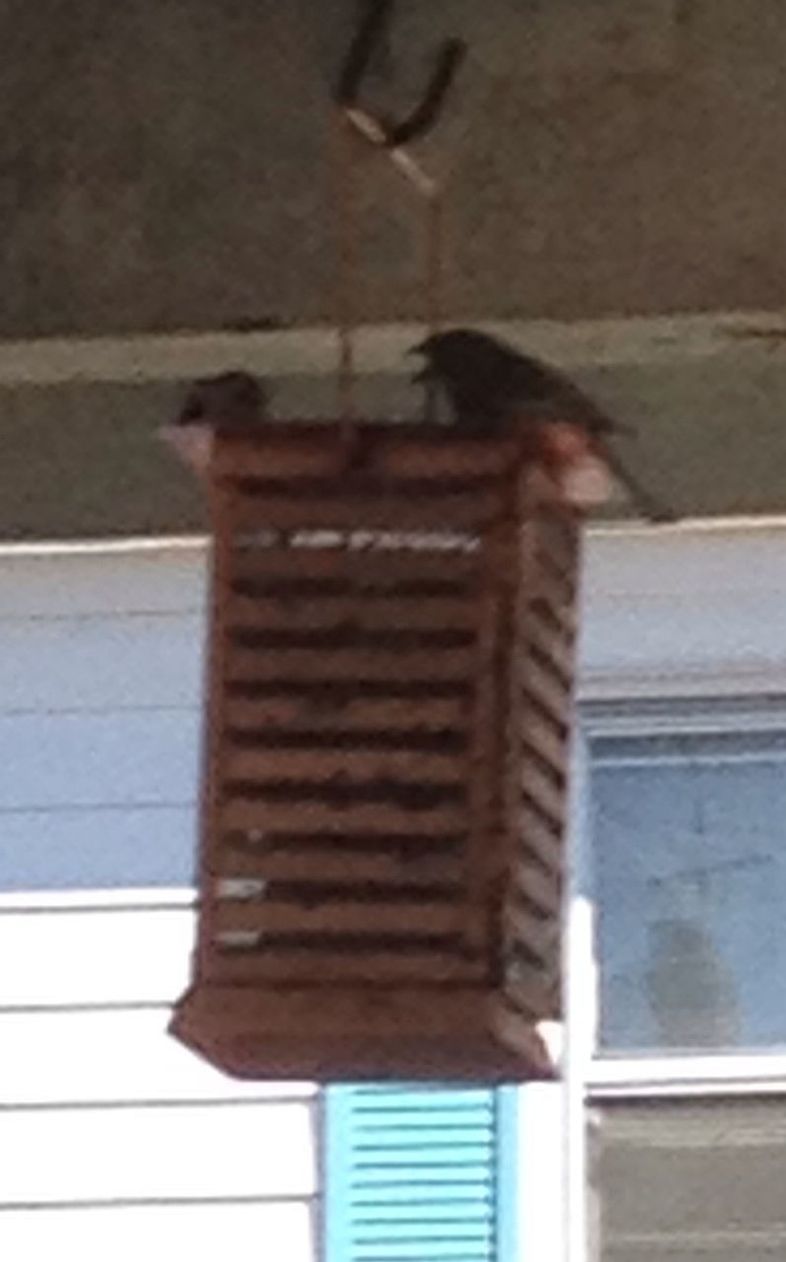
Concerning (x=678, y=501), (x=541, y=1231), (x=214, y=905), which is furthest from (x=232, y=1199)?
(x=214, y=905)

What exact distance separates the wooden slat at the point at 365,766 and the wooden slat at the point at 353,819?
1 centimetres

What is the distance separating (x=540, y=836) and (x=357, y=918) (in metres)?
0.11

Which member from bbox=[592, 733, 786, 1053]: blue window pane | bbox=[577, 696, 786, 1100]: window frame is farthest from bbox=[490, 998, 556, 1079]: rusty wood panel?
bbox=[592, 733, 786, 1053]: blue window pane

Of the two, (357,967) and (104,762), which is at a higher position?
(357,967)

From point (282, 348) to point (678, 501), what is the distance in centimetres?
22

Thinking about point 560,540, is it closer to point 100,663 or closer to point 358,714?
point 358,714

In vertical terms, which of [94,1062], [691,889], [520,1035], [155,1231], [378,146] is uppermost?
[378,146]

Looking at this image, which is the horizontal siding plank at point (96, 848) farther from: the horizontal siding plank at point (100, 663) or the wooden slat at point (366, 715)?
the wooden slat at point (366, 715)

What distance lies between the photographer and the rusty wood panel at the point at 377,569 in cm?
162

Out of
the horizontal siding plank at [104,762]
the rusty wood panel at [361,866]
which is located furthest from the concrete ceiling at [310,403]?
the horizontal siding plank at [104,762]

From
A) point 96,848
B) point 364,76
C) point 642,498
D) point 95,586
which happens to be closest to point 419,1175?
point 96,848

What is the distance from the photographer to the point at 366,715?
5.30ft

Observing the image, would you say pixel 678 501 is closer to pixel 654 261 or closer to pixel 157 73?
pixel 654 261

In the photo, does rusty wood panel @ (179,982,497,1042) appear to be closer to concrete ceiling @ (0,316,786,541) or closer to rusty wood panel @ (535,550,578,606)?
rusty wood panel @ (535,550,578,606)
